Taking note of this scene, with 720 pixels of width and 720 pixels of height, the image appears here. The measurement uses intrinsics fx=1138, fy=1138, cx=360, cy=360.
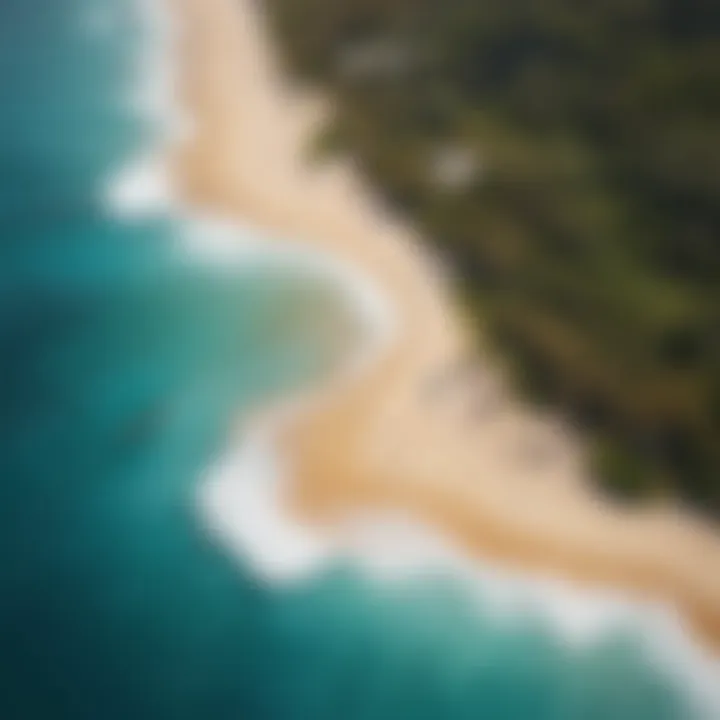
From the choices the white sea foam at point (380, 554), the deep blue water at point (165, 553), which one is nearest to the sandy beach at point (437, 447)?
the white sea foam at point (380, 554)

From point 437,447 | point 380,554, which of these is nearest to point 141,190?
point 437,447

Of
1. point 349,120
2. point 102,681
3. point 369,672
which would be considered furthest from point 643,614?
point 349,120

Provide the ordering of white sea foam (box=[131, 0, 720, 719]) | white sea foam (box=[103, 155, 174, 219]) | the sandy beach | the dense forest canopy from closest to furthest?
white sea foam (box=[131, 0, 720, 719]) → the sandy beach → the dense forest canopy → white sea foam (box=[103, 155, 174, 219])

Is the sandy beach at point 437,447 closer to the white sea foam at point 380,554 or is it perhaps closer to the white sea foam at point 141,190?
the white sea foam at point 380,554

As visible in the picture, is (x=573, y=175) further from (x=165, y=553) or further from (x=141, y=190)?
(x=165, y=553)

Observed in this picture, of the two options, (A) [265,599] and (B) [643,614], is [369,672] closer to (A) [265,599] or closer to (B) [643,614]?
(A) [265,599]

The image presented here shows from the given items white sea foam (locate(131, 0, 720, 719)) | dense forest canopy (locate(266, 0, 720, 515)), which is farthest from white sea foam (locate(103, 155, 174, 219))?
white sea foam (locate(131, 0, 720, 719))

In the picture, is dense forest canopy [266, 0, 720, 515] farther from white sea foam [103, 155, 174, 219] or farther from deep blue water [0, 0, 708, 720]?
white sea foam [103, 155, 174, 219]
